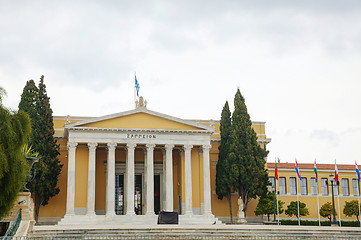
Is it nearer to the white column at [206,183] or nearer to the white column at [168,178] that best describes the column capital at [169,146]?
the white column at [168,178]

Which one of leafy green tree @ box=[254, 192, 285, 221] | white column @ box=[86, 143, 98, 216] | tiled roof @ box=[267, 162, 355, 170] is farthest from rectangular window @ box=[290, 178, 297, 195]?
white column @ box=[86, 143, 98, 216]

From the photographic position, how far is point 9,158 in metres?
18.2

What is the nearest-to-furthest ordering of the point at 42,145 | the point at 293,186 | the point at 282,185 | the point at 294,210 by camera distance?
1. the point at 42,145
2. the point at 294,210
3. the point at 282,185
4. the point at 293,186

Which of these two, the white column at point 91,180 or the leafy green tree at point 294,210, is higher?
the white column at point 91,180

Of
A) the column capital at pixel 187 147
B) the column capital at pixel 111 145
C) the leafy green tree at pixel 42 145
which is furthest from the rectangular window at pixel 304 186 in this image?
the leafy green tree at pixel 42 145

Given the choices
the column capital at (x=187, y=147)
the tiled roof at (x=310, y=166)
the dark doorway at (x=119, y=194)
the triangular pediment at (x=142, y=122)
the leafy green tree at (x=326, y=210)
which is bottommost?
the leafy green tree at (x=326, y=210)

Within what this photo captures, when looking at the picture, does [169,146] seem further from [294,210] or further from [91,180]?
[294,210]

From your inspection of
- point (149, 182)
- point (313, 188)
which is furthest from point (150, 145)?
point (313, 188)

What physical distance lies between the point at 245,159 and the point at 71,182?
50.4ft

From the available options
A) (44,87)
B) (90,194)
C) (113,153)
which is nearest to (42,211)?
(90,194)

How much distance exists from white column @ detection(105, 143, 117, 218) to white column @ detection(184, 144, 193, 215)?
6252 millimetres

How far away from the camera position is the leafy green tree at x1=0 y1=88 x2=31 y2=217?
18.1 metres

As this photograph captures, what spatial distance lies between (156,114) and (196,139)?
4.22m

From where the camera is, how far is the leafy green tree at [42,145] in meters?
38.2
